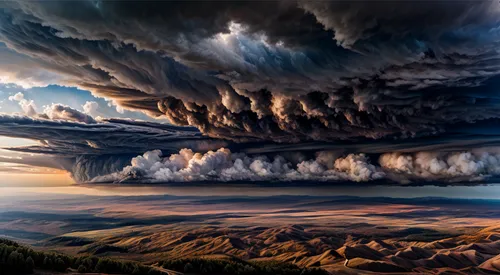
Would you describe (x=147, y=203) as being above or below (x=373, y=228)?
above

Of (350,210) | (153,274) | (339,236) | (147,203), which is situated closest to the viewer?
A: (153,274)

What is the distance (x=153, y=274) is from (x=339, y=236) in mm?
67034

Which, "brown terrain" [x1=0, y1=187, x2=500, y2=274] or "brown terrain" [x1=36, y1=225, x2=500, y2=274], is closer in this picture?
"brown terrain" [x1=36, y1=225, x2=500, y2=274]

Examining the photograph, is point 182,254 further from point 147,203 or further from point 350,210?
point 350,210

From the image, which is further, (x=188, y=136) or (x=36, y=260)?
(x=188, y=136)

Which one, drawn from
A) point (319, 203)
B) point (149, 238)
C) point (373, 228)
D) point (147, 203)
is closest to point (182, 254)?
point (149, 238)

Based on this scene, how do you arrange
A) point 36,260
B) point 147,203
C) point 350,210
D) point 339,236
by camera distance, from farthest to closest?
point 350,210
point 147,203
point 339,236
point 36,260

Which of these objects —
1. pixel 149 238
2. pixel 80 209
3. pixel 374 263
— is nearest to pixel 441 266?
pixel 374 263

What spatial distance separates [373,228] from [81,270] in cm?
9259

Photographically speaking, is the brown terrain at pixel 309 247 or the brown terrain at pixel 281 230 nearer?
the brown terrain at pixel 309 247

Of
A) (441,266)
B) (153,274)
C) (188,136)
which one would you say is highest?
(188,136)

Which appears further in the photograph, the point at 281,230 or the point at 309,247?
the point at 281,230

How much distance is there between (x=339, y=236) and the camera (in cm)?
11656

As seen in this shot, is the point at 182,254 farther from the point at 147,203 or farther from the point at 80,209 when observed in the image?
the point at 80,209
